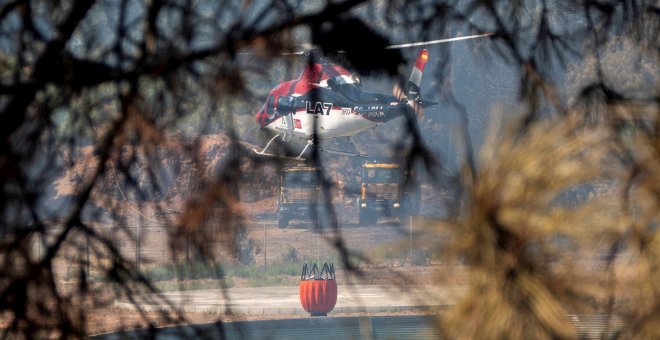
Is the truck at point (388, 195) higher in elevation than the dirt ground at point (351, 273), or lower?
higher

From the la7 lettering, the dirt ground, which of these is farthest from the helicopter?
the dirt ground

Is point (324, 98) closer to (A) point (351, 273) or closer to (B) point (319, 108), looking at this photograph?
(B) point (319, 108)

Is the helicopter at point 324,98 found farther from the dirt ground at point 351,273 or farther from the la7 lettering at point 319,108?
the dirt ground at point 351,273

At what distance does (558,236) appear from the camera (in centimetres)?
126

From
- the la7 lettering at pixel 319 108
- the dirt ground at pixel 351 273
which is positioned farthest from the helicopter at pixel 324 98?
the dirt ground at pixel 351 273

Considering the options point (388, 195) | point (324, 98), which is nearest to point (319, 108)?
point (324, 98)

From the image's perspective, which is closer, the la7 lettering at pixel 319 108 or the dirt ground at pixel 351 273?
the dirt ground at pixel 351 273

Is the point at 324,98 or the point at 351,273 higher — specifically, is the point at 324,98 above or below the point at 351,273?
above

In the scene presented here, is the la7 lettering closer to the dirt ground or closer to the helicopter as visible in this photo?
the helicopter

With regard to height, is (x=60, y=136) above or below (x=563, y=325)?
above

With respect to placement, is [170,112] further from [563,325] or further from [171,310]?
[563,325]

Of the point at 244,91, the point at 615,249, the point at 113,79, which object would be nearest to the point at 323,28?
the point at 244,91

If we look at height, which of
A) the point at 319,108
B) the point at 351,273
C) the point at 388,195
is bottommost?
the point at 351,273

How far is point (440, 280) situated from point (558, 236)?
0.51 feet
